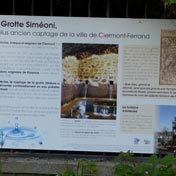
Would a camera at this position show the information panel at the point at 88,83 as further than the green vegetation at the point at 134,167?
Yes

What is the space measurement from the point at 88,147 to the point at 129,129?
49cm

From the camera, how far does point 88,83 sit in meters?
6.15

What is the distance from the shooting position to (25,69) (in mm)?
6152

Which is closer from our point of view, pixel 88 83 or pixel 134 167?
pixel 134 167

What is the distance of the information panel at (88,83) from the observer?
6082 mm

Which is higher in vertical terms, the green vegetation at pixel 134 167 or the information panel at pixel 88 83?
the information panel at pixel 88 83

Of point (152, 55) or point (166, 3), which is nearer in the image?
point (166, 3)

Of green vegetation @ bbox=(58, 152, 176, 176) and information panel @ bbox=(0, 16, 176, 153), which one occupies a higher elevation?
information panel @ bbox=(0, 16, 176, 153)

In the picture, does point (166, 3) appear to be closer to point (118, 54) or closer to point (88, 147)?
point (118, 54)

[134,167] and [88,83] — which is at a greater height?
[88,83]

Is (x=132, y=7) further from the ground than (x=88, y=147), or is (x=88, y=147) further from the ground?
(x=132, y=7)

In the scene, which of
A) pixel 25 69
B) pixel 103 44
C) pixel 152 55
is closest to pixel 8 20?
pixel 25 69

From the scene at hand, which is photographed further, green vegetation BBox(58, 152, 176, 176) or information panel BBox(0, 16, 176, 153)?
information panel BBox(0, 16, 176, 153)

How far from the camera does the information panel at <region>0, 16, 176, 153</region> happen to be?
6.08m
